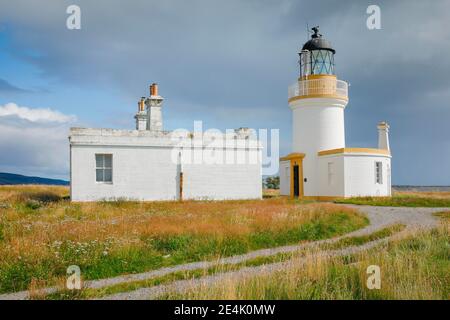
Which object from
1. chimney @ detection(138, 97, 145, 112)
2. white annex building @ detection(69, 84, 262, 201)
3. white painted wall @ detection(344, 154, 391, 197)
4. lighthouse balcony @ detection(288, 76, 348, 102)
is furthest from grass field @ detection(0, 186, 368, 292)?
chimney @ detection(138, 97, 145, 112)

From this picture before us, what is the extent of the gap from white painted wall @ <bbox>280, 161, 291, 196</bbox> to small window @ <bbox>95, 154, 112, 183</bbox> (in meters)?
12.1

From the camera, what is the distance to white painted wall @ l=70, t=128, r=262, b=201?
21.6 meters

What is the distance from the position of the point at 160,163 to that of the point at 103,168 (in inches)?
117

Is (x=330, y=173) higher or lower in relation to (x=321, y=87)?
lower

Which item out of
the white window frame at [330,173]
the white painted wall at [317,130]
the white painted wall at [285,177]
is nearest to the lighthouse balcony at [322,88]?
the white painted wall at [317,130]

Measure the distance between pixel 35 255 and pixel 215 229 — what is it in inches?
180

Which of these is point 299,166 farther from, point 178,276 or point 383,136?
point 178,276

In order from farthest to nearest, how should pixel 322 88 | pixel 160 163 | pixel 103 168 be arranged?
1. pixel 322 88
2. pixel 160 163
3. pixel 103 168

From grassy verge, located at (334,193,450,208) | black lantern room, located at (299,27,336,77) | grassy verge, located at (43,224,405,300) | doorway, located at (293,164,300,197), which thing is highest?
black lantern room, located at (299,27,336,77)

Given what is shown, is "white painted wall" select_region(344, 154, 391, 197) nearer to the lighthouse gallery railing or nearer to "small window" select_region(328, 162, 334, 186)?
"small window" select_region(328, 162, 334, 186)

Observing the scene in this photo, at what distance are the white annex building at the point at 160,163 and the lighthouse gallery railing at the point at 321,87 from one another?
5195 mm

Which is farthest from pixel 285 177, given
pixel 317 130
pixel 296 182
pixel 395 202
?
pixel 395 202

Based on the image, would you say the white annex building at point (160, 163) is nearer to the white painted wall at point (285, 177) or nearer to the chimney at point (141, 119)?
the white painted wall at point (285, 177)

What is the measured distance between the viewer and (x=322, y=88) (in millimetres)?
26766
